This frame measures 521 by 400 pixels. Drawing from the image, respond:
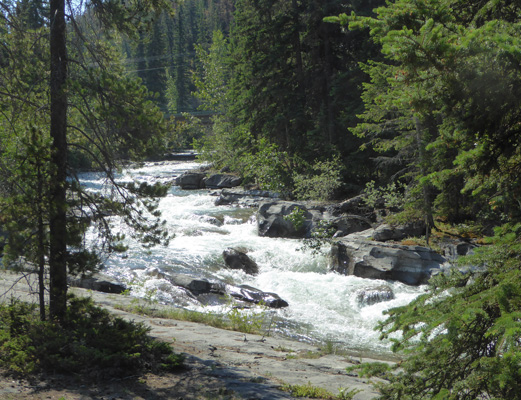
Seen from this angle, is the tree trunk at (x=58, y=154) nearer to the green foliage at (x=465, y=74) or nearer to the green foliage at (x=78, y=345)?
the green foliage at (x=78, y=345)

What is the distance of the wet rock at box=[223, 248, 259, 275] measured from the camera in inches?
588

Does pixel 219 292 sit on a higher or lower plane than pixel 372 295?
higher

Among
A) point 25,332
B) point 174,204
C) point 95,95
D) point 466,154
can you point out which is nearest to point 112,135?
point 95,95

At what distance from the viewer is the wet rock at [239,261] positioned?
14.9 metres

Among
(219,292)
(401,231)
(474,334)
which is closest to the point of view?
(474,334)

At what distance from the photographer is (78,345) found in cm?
588

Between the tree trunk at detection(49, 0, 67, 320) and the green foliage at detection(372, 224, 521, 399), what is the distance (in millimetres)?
4627

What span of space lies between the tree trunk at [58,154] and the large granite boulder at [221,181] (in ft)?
82.8

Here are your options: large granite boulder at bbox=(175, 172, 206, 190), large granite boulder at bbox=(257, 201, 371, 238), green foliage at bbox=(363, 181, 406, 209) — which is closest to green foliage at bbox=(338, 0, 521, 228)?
green foliage at bbox=(363, 181, 406, 209)

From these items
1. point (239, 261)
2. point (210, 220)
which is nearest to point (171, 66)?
point (210, 220)

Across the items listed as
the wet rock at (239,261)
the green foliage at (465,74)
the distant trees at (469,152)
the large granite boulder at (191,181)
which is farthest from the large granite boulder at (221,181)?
the distant trees at (469,152)

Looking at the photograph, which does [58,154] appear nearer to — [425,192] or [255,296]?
[255,296]

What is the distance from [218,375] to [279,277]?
8469 millimetres

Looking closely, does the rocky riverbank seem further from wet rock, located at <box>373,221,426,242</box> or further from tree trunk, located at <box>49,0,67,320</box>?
wet rock, located at <box>373,221,426,242</box>
